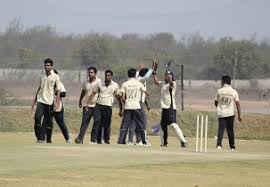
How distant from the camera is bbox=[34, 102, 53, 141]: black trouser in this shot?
22.4m

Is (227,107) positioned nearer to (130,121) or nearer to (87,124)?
(130,121)

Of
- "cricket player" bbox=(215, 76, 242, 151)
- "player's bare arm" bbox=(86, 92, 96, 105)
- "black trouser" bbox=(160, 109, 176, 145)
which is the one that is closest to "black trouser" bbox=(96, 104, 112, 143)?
"player's bare arm" bbox=(86, 92, 96, 105)

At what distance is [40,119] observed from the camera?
73.7ft

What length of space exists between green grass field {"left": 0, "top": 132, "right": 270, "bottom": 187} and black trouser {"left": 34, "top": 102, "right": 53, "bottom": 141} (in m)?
2.17

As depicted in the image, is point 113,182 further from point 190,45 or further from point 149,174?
point 190,45

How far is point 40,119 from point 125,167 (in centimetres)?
688

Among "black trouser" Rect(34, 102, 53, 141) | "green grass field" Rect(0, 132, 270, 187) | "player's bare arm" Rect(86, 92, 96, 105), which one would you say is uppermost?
"player's bare arm" Rect(86, 92, 96, 105)

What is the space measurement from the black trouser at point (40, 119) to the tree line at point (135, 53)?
39.4 ft

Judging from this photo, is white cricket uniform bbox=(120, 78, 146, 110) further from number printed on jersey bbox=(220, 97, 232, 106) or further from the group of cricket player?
number printed on jersey bbox=(220, 97, 232, 106)

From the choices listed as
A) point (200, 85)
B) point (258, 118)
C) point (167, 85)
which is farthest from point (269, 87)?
point (167, 85)

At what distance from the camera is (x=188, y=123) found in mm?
36031

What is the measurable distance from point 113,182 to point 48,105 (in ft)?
28.4

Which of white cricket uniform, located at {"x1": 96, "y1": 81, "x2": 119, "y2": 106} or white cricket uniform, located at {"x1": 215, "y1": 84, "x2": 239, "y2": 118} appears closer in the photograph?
white cricket uniform, located at {"x1": 215, "y1": 84, "x2": 239, "y2": 118}

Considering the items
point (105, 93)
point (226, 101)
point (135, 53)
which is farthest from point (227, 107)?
point (135, 53)
